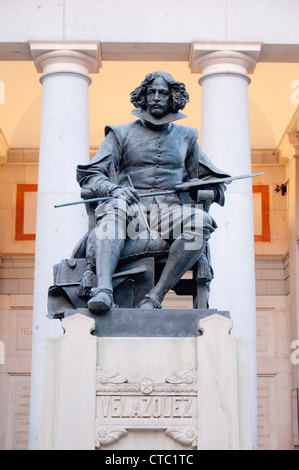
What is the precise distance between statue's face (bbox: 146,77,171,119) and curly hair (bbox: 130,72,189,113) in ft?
0.15

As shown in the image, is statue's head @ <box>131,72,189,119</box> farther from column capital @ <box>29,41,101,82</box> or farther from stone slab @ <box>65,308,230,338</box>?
column capital @ <box>29,41,101,82</box>

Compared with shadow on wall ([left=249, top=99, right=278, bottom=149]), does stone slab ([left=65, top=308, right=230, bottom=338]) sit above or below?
below

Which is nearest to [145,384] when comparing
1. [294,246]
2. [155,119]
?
[155,119]

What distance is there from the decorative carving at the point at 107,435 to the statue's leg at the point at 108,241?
105 centimetres

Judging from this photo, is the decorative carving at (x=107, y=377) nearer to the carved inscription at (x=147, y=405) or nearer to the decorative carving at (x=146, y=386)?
the carved inscription at (x=147, y=405)

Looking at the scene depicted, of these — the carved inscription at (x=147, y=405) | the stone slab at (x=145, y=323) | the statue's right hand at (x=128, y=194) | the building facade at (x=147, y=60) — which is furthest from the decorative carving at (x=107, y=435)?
the building facade at (x=147, y=60)

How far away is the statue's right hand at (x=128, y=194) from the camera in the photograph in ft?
29.5

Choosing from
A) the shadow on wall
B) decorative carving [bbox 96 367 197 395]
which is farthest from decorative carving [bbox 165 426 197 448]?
the shadow on wall

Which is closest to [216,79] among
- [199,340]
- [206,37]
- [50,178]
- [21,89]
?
[206,37]

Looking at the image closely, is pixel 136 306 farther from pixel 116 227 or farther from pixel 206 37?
pixel 206 37

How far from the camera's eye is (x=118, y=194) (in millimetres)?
8992

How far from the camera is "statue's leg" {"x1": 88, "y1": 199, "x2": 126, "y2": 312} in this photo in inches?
334

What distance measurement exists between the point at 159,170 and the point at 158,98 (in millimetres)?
Answer: 625
